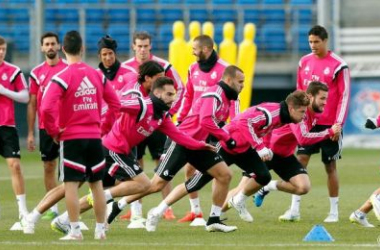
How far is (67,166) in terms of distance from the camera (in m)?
11.6

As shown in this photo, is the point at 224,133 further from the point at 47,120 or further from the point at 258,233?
the point at 47,120

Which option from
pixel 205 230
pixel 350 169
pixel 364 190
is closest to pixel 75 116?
pixel 205 230

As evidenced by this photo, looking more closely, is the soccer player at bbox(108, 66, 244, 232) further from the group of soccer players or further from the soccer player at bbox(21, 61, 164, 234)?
the soccer player at bbox(21, 61, 164, 234)

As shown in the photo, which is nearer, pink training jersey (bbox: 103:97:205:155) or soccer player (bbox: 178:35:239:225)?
pink training jersey (bbox: 103:97:205:155)

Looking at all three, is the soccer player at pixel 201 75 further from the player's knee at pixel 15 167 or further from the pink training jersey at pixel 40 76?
the player's knee at pixel 15 167

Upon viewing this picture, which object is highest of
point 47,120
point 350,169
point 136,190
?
point 47,120

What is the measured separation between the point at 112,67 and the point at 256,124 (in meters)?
2.43

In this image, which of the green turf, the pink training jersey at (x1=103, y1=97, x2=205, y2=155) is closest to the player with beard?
the green turf

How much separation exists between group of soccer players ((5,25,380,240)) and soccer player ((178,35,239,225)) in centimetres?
2

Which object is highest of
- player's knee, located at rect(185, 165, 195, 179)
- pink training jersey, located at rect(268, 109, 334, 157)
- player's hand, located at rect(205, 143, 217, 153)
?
player's hand, located at rect(205, 143, 217, 153)

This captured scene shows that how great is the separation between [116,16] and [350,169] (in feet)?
42.7

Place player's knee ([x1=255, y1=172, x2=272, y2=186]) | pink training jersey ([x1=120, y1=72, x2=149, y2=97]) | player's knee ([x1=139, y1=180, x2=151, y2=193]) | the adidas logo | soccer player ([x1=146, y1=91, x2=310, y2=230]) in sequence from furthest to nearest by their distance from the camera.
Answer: player's knee ([x1=255, y1=172, x2=272, y2=186])
soccer player ([x1=146, y1=91, x2=310, y2=230])
pink training jersey ([x1=120, y1=72, x2=149, y2=97])
player's knee ([x1=139, y1=180, x2=151, y2=193])
the adidas logo

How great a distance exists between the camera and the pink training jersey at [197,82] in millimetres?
15166

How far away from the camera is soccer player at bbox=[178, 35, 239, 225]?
48.3ft
